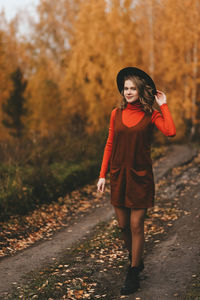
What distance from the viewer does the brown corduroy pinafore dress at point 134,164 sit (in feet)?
11.1

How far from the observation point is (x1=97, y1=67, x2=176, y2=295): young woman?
3.38 meters

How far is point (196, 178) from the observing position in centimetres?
939

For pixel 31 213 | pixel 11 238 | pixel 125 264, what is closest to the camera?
pixel 125 264

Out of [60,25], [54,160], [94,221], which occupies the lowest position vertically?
[94,221]

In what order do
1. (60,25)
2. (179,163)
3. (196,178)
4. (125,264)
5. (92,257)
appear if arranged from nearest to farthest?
(125,264)
(92,257)
(196,178)
(179,163)
(60,25)

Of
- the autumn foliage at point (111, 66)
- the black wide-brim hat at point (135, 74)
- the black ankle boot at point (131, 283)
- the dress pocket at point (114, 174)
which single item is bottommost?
the black ankle boot at point (131, 283)

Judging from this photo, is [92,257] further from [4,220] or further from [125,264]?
[4,220]

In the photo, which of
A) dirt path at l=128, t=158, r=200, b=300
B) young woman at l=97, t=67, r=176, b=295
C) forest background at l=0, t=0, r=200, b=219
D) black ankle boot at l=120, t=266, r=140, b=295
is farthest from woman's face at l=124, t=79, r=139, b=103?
forest background at l=0, t=0, r=200, b=219

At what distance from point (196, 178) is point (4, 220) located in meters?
5.13

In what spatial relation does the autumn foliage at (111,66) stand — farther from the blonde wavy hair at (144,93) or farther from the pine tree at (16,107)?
the blonde wavy hair at (144,93)

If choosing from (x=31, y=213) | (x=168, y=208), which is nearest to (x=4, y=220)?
(x=31, y=213)

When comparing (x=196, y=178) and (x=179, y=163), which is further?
(x=179, y=163)

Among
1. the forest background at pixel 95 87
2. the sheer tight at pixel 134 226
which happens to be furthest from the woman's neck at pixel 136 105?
the forest background at pixel 95 87

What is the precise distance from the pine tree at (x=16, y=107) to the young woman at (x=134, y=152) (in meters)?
20.3
